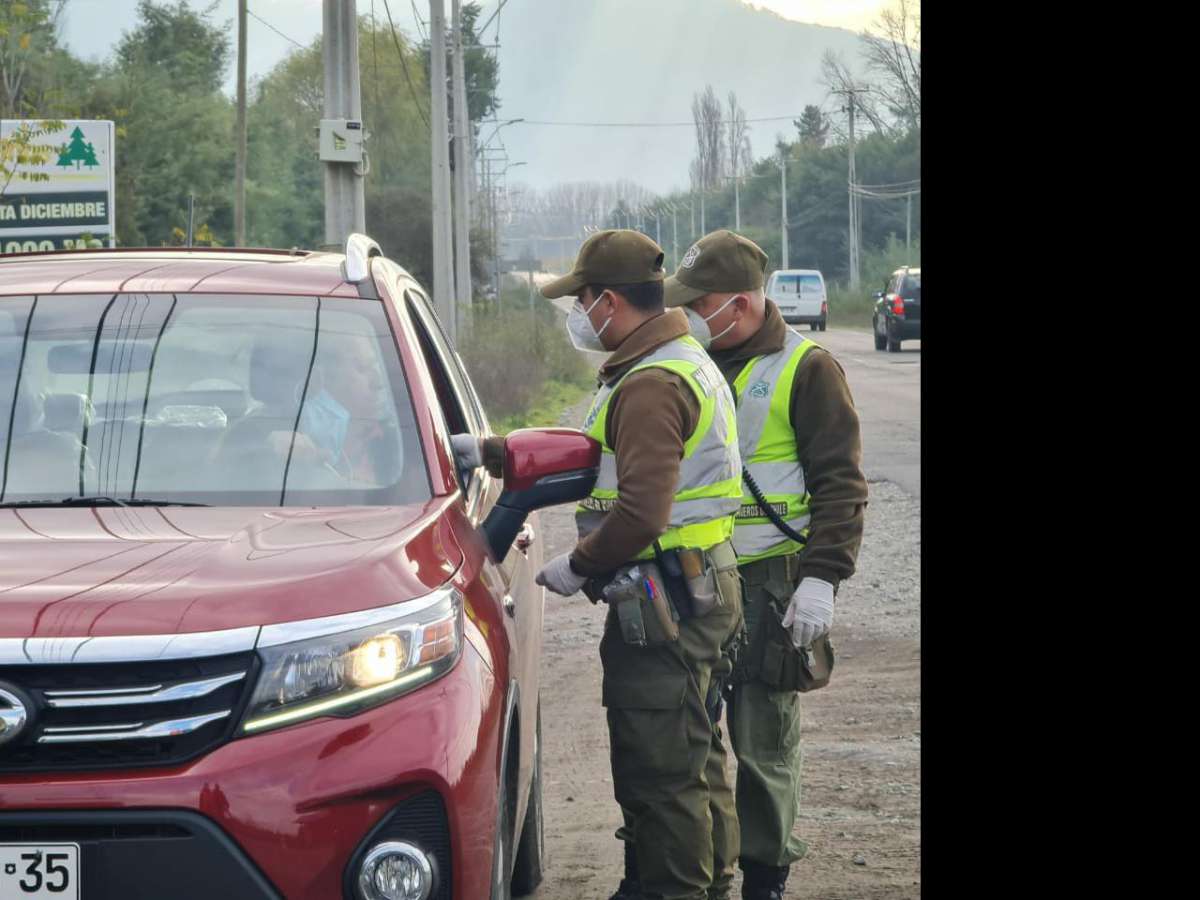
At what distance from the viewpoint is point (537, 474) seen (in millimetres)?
3863

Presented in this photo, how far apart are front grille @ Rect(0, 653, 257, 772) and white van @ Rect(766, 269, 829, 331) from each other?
161ft

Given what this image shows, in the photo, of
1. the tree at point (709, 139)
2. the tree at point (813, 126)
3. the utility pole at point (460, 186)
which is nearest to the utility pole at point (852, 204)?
the tree at point (813, 126)

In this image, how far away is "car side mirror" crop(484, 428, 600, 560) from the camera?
12.6 ft

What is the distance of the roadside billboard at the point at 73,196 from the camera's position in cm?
1870

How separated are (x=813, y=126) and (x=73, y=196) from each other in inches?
3788

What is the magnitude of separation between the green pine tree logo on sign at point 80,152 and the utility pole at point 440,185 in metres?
6.03

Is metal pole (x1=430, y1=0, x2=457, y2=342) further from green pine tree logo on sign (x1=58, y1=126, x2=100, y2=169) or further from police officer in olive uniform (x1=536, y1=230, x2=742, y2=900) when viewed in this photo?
police officer in olive uniform (x1=536, y1=230, x2=742, y2=900)

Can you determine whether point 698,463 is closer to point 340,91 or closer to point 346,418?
point 346,418

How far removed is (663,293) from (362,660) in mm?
1921

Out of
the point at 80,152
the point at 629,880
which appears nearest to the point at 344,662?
the point at 629,880
